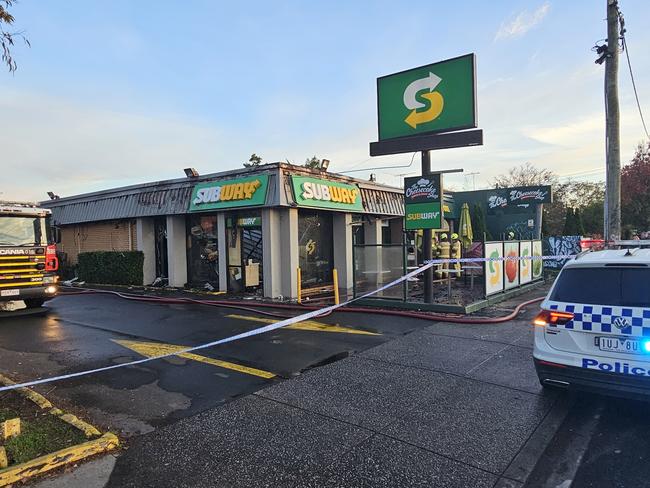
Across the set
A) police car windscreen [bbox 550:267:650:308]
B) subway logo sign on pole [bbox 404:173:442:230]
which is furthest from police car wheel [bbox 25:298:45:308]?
police car windscreen [bbox 550:267:650:308]

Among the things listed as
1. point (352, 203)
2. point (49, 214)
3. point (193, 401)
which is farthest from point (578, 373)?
point (49, 214)

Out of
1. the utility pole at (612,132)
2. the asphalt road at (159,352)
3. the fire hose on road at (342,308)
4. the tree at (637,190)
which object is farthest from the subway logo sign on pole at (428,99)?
the tree at (637,190)

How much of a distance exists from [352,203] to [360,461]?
12.7 meters

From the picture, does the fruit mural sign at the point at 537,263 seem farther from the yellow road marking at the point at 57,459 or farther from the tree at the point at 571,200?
the tree at the point at 571,200

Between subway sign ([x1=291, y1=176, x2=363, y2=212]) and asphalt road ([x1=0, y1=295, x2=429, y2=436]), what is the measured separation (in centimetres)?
415

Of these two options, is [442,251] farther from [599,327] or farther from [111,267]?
[111,267]

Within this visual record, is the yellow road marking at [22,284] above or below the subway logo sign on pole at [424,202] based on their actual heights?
below

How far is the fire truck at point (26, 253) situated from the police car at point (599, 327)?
40.5 ft

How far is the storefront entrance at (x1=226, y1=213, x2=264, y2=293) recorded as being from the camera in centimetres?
1523

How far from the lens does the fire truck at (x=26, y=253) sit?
37.6 ft

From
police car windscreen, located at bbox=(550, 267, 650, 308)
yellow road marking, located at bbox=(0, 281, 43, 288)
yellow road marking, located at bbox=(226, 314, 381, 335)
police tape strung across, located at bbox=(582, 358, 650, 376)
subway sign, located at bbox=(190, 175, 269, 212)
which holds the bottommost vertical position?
yellow road marking, located at bbox=(226, 314, 381, 335)

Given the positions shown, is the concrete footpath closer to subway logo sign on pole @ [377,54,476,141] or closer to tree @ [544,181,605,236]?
subway logo sign on pole @ [377,54,476,141]

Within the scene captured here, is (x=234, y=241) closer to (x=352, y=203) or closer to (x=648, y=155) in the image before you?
(x=352, y=203)

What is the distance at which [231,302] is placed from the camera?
511 inches
